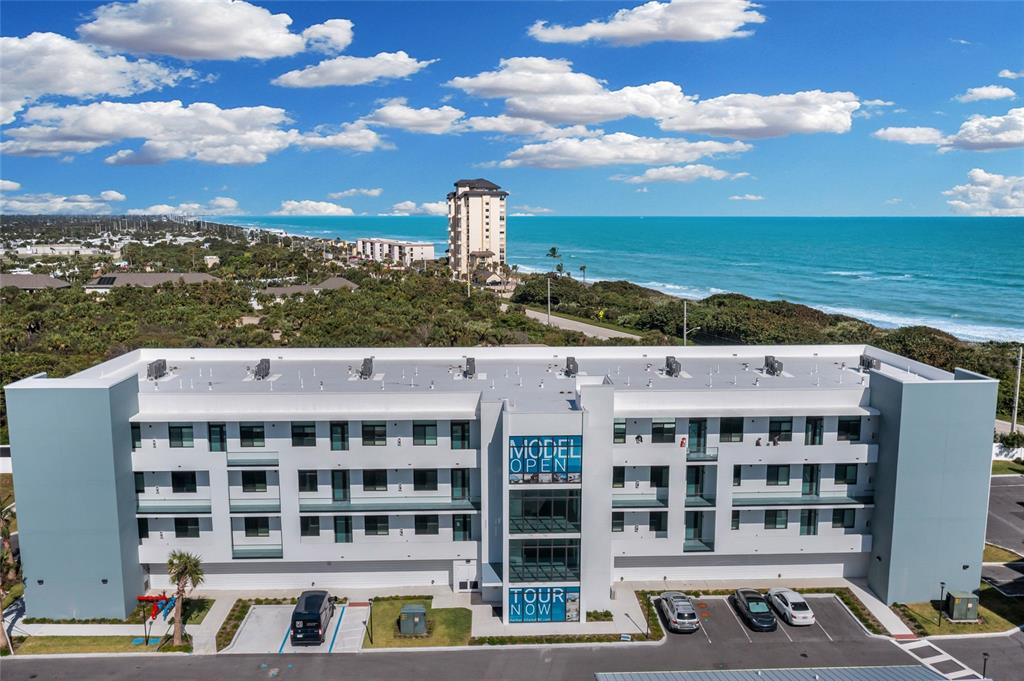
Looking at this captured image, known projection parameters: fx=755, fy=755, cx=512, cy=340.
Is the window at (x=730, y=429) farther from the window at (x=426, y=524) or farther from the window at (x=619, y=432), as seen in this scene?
the window at (x=426, y=524)

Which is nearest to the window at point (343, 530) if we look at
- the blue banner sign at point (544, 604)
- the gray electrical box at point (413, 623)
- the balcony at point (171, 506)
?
the gray electrical box at point (413, 623)

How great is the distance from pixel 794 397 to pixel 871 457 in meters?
4.24

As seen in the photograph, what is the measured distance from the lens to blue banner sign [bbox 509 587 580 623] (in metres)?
31.1

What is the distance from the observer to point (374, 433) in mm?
32656

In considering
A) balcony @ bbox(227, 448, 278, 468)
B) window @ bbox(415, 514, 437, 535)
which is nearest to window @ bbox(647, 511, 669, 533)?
window @ bbox(415, 514, 437, 535)

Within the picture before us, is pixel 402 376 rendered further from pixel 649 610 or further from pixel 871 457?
pixel 871 457

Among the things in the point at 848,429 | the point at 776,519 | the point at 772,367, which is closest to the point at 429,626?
the point at 776,519

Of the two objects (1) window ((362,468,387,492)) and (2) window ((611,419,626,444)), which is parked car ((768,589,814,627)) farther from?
(1) window ((362,468,387,492))

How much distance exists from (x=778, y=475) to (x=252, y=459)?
23.2 m

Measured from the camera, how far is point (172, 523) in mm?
32656

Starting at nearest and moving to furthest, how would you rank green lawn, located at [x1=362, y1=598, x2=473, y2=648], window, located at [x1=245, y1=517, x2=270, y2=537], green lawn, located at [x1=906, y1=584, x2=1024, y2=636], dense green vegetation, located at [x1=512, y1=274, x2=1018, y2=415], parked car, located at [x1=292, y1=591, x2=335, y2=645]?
parked car, located at [x1=292, y1=591, x2=335, y2=645] < green lawn, located at [x1=362, y1=598, x2=473, y2=648] < green lawn, located at [x1=906, y1=584, x2=1024, y2=636] < window, located at [x1=245, y1=517, x2=270, y2=537] < dense green vegetation, located at [x1=512, y1=274, x2=1018, y2=415]

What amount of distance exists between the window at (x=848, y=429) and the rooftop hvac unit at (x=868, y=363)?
5743 millimetres

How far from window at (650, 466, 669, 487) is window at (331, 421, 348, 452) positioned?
13434mm

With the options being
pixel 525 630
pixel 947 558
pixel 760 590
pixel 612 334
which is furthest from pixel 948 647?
pixel 612 334
